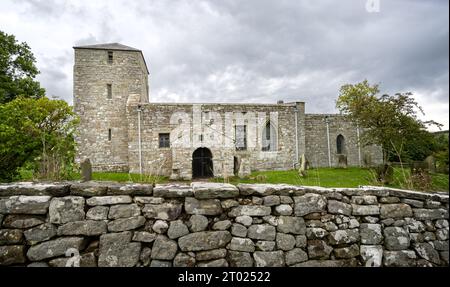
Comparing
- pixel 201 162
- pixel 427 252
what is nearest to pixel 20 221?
pixel 427 252

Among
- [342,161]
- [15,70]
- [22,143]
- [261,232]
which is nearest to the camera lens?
[261,232]

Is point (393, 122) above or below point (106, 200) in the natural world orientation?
above

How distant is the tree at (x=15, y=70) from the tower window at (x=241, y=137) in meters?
14.2

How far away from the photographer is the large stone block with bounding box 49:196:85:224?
2338 millimetres

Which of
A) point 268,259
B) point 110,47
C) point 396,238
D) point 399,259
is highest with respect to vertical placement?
point 110,47

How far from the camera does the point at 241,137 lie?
16141 mm

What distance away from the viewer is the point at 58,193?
2.39m

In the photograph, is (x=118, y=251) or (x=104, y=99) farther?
(x=104, y=99)

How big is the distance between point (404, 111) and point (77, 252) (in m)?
13.9

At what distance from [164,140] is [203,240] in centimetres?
1379

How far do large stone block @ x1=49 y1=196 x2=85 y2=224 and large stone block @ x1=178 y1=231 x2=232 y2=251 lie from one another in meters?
1.23

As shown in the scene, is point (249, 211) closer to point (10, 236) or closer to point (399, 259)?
point (399, 259)

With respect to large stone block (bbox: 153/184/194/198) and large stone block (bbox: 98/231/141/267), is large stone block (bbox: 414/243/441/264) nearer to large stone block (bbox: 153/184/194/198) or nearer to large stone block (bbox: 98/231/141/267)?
large stone block (bbox: 153/184/194/198)
